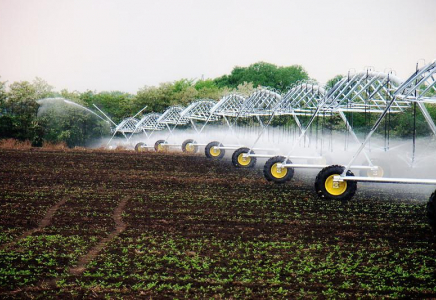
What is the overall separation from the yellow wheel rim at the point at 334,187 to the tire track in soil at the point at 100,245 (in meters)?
4.54

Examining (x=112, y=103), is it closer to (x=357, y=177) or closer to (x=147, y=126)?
(x=147, y=126)

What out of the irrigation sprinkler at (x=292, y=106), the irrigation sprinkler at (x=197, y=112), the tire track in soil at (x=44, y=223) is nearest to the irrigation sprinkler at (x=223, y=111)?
the irrigation sprinkler at (x=197, y=112)

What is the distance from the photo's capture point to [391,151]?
16.2m

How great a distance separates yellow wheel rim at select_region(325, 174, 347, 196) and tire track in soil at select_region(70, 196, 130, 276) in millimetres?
4536

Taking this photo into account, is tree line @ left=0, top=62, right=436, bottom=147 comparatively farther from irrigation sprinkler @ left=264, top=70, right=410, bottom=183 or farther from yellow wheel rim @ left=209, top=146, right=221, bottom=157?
irrigation sprinkler @ left=264, top=70, right=410, bottom=183

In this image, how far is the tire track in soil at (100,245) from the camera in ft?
20.4

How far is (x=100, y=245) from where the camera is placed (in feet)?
24.2

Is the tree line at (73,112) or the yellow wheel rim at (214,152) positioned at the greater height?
the tree line at (73,112)

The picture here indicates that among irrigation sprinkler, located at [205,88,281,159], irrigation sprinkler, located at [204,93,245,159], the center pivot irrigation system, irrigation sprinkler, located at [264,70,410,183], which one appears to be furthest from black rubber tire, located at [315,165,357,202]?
irrigation sprinkler, located at [204,93,245,159]

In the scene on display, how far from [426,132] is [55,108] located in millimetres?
29694

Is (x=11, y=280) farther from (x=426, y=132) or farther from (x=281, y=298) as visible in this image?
(x=426, y=132)

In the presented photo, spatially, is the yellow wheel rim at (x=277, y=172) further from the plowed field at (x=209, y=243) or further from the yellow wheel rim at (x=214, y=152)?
the yellow wheel rim at (x=214, y=152)

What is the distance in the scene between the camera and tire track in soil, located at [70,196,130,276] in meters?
6.22

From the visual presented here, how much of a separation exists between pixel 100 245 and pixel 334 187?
5.97 m
